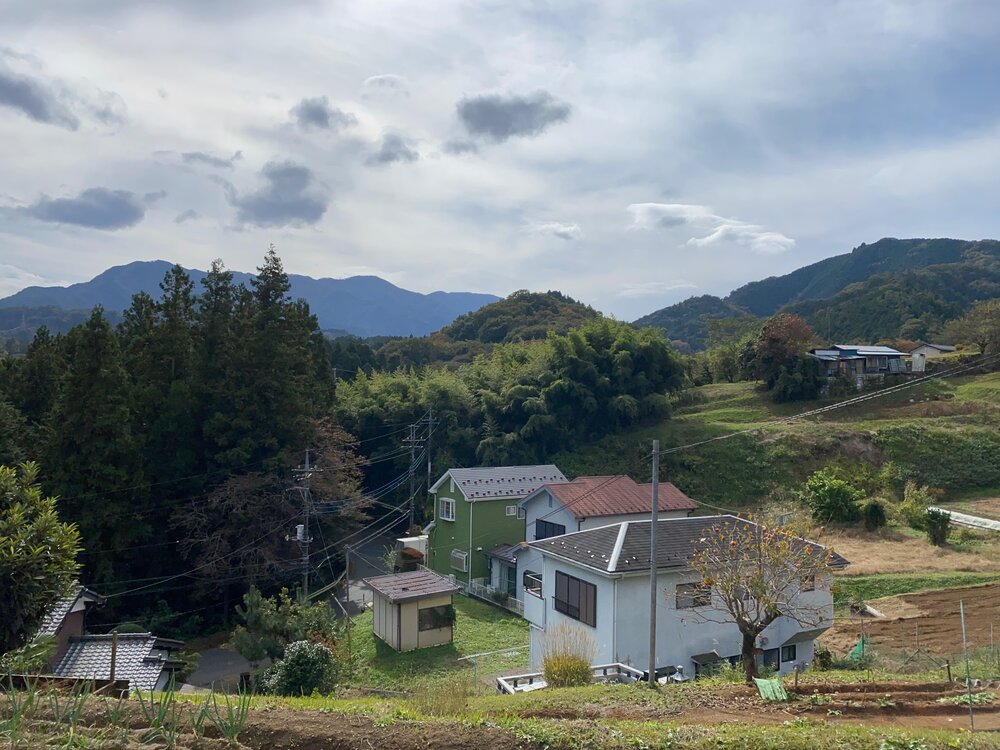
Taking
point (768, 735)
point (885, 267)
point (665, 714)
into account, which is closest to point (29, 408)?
point (665, 714)

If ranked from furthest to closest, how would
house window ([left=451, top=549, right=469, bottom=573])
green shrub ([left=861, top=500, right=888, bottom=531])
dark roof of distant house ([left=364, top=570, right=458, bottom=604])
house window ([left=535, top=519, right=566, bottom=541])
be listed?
house window ([left=451, top=549, right=469, bottom=573]) → green shrub ([left=861, top=500, right=888, bottom=531]) → house window ([left=535, top=519, right=566, bottom=541]) → dark roof of distant house ([left=364, top=570, right=458, bottom=604])

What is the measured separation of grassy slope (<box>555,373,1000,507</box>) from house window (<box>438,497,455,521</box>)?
836 centimetres

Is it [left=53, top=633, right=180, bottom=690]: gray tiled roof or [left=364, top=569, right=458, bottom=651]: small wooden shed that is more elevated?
[left=53, top=633, right=180, bottom=690]: gray tiled roof

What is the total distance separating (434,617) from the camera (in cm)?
1920

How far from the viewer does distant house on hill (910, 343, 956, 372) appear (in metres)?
41.8

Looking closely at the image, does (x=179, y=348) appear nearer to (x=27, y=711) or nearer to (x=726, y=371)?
(x=27, y=711)

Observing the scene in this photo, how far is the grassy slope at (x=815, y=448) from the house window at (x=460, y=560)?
8.92m

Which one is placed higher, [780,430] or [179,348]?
[179,348]

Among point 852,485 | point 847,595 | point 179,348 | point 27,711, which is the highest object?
point 179,348

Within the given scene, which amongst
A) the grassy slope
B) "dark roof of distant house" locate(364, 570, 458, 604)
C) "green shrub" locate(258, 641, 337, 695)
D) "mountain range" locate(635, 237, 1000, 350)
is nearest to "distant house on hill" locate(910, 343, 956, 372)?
the grassy slope

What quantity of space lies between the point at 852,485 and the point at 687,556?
57.9ft

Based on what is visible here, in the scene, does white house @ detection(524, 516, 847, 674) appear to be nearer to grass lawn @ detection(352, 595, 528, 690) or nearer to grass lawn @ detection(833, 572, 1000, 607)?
grass lawn @ detection(352, 595, 528, 690)

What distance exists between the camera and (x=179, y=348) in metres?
24.0

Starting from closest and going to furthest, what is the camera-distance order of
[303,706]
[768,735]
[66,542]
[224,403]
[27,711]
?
[27,711], [768,735], [303,706], [66,542], [224,403]
